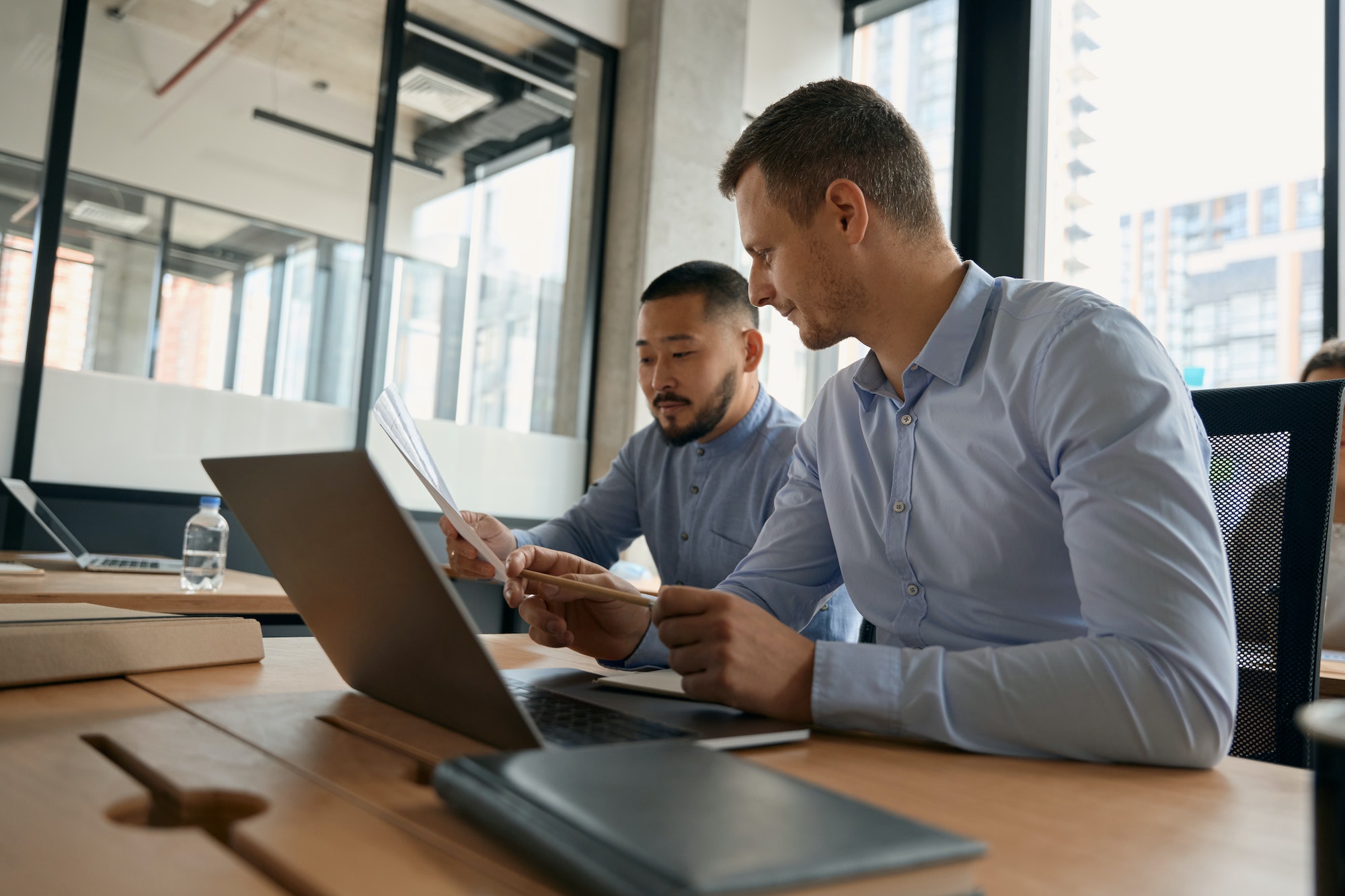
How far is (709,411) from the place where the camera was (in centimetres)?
217

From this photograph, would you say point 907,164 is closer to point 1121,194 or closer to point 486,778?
point 486,778

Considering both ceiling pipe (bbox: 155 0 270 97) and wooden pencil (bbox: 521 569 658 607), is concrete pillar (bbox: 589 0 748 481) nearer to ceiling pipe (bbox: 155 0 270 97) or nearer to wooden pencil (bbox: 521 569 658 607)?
ceiling pipe (bbox: 155 0 270 97)

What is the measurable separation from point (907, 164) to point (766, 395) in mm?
1034

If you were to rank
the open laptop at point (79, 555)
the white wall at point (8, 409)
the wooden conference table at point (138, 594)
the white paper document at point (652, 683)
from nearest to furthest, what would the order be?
1. the white paper document at point (652, 683)
2. the wooden conference table at point (138, 594)
3. the open laptop at point (79, 555)
4. the white wall at point (8, 409)

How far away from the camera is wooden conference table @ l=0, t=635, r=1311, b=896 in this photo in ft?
1.41

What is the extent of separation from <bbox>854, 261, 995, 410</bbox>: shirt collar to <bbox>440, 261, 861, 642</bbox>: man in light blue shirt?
0.94 meters

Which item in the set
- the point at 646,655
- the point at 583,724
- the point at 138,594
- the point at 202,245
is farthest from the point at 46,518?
the point at 583,724

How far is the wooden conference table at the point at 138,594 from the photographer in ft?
5.48

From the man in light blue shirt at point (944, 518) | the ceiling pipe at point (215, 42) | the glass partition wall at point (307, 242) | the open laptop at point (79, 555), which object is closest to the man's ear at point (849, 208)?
the man in light blue shirt at point (944, 518)

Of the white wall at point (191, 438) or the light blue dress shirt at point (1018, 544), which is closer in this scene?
the light blue dress shirt at point (1018, 544)

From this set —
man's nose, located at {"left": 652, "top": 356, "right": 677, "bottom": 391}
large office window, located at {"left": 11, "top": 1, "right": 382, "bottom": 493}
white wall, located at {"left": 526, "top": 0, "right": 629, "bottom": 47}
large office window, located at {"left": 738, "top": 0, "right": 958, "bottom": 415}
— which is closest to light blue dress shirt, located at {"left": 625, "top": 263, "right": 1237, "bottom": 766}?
man's nose, located at {"left": 652, "top": 356, "right": 677, "bottom": 391}

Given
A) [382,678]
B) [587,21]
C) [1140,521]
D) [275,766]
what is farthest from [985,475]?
[587,21]

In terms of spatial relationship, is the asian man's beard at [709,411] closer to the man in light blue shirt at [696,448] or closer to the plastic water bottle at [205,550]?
the man in light blue shirt at [696,448]

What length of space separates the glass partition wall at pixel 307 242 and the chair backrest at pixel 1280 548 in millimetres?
3041
